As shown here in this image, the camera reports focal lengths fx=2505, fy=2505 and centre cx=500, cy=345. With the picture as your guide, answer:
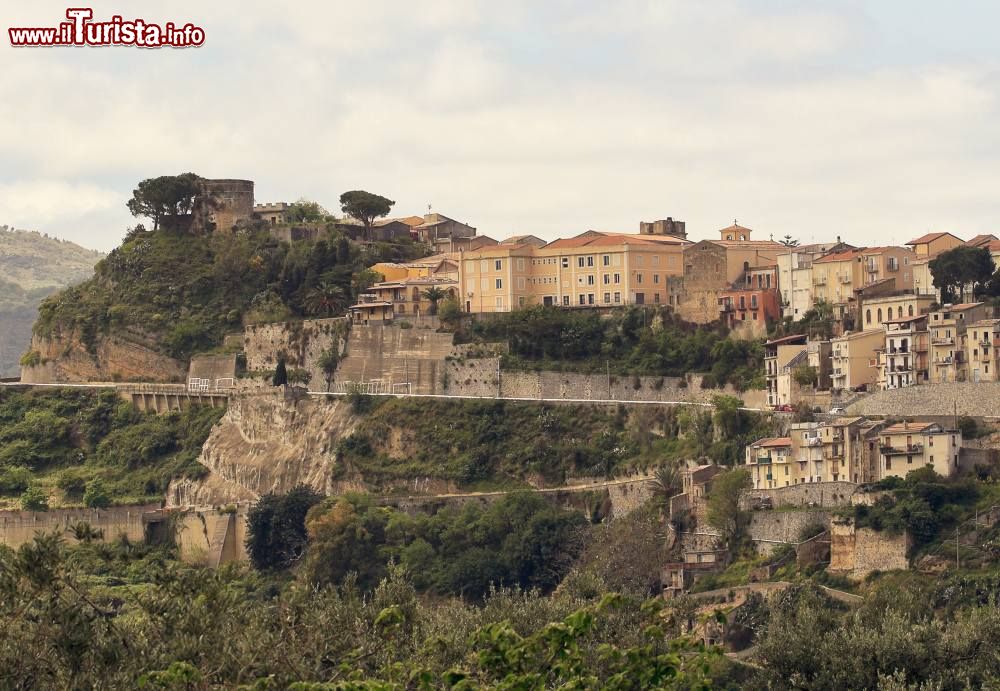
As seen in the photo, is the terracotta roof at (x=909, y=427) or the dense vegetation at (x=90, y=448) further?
the dense vegetation at (x=90, y=448)

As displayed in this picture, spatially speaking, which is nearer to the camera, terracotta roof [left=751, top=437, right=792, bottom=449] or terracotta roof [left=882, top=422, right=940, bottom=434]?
terracotta roof [left=882, top=422, right=940, bottom=434]

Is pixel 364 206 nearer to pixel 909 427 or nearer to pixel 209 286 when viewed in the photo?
pixel 209 286

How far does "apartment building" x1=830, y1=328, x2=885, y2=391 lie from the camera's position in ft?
245

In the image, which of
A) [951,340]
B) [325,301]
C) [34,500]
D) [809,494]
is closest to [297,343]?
[325,301]

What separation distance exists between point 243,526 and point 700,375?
15382 mm

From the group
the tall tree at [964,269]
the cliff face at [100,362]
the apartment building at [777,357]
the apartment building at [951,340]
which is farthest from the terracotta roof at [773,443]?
the cliff face at [100,362]

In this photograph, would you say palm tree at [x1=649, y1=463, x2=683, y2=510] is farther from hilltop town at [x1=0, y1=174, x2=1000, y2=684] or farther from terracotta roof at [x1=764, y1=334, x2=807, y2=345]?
terracotta roof at [x1=764, y1=334, x2=807, y2=345]

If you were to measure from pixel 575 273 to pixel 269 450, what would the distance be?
12.1 m

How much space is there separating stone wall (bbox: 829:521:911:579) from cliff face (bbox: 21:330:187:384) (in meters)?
33.1

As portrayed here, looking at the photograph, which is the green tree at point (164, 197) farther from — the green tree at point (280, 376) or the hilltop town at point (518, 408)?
the green tree at point (280, 376)

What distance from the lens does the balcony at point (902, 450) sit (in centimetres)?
6762

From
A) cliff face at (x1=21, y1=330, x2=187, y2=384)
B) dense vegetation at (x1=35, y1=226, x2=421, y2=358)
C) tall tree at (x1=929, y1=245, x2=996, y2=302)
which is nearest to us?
tall tree at (x1=929, y1=245, x2=996, y2=302)

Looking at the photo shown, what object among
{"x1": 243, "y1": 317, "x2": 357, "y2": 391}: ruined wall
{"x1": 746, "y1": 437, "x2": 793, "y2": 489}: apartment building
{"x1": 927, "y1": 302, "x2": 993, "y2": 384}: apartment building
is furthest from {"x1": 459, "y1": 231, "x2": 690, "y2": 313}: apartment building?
{"x1": 746, "y1": 437, "x2": 793, "y2": 489}: apartment building

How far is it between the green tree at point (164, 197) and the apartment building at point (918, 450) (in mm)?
38357
